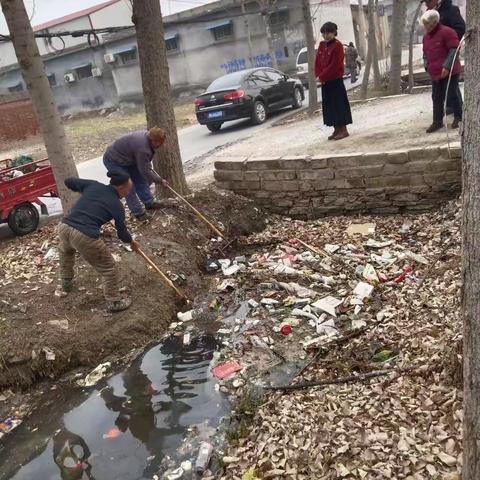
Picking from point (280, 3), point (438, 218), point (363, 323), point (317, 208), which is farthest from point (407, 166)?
point (280, 3)

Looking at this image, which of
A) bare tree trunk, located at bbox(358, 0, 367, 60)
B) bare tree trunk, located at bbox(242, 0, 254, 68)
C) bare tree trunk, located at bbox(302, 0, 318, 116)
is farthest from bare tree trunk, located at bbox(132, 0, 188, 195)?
bare tree trunk, located at bbox(358, 0, 367, 60)

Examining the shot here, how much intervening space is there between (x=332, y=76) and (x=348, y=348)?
4731 millimetres

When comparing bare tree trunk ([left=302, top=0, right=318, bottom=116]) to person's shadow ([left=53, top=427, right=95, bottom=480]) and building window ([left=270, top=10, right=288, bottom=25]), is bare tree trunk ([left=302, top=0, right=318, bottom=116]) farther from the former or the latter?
building window ([left=270, top=10, right=288, bottom=25])

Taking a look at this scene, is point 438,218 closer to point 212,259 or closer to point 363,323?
point 363,323

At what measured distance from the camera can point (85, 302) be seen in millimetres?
5285

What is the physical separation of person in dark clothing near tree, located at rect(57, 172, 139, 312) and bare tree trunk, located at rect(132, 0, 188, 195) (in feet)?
7.15

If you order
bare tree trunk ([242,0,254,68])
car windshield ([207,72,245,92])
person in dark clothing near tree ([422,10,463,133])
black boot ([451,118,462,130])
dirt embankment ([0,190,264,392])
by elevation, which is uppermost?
bare tree trunk ([242,0,254,68])

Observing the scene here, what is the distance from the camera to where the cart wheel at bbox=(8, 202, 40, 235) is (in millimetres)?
7461

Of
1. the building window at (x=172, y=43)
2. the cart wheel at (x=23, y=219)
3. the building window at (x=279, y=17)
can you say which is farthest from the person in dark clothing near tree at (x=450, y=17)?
the building window at (x=172, y=43)

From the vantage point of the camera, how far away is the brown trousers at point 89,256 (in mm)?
4875

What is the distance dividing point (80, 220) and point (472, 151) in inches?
152

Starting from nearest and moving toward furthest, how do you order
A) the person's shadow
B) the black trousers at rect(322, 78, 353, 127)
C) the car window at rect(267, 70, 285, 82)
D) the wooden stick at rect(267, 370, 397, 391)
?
the person's shadow < the wooden stick at rect(267, 370, 397, 391) < the black trousers at rect(322, 78, 353, 127) < the car window at rect(267, 70, 285, 82)

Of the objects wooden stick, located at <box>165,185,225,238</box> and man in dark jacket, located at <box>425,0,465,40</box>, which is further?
man in dark jacket, located at <box>425,0,465,40</box>

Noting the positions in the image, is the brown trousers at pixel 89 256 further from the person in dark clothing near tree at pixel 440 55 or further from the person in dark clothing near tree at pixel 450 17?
the person in dark clothing near tree at pixel 450 17
